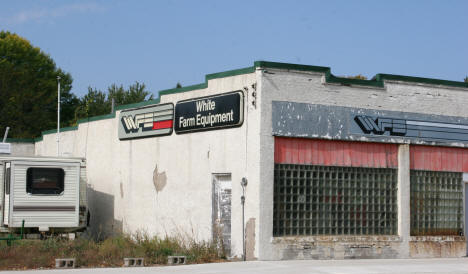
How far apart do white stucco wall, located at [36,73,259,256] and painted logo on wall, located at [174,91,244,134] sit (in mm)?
194

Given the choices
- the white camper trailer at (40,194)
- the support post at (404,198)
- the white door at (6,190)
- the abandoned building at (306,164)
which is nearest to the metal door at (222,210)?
the abandoned building at (306,164)

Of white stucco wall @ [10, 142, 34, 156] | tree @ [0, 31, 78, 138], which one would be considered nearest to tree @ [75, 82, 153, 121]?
tree @ [0, 31, 78, 138]

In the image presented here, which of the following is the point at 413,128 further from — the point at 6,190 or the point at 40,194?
the point at 6,190

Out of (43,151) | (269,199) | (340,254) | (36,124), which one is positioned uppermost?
(36,124)

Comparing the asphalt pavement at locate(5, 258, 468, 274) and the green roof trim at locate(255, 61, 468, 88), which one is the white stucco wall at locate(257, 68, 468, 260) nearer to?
the green roof trim at locate(255, 61, 468, 88)

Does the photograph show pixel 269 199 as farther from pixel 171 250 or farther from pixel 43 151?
pixel 43 151

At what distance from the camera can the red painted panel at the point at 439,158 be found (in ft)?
75.7

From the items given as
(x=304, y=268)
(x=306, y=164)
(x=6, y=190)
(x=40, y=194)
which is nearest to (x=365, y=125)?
(x=306, y=164)

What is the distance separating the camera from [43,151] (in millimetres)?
33500

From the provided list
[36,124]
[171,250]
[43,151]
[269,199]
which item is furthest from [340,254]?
[36,124]

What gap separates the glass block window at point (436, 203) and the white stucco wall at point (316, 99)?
4.30ft

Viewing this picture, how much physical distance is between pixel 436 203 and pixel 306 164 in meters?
5.04

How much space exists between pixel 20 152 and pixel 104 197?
8.31 meters

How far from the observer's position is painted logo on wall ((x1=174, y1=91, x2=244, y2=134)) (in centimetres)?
2094
